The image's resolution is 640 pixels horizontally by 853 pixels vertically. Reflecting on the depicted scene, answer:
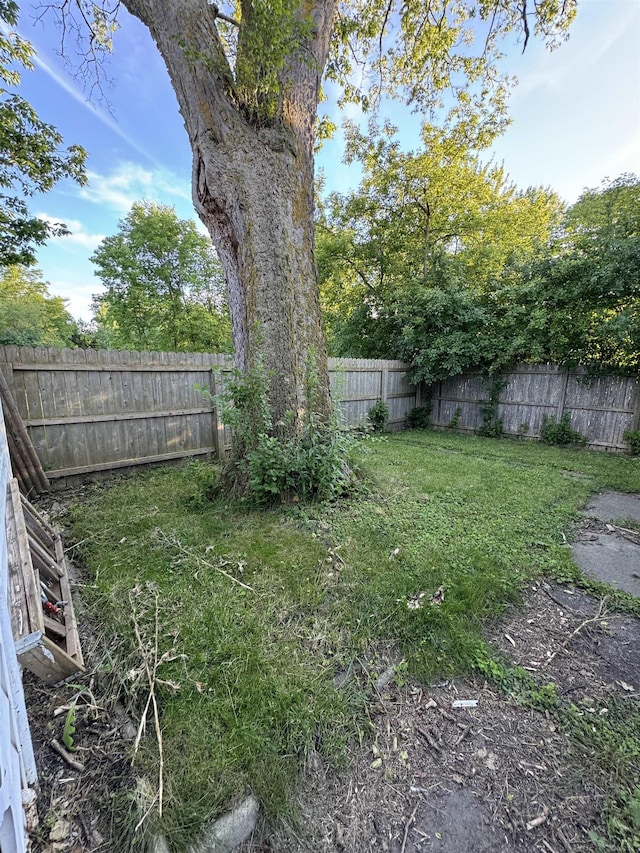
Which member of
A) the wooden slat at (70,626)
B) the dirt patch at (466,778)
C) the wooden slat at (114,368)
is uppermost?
the wooden slat at (114,368)

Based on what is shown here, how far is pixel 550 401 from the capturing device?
718 centimetres

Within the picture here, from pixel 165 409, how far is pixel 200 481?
139 centimetres

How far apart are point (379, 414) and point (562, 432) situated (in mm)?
3779

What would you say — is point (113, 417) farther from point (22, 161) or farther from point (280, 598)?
point (22, 161)

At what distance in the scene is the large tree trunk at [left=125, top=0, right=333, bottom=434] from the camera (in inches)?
124

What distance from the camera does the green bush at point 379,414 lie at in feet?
26.4

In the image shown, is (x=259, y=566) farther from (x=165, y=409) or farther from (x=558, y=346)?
(x=558, y=346)

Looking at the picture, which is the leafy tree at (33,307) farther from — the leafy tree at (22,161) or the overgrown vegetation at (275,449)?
the overgrown vegetation at (275,449)

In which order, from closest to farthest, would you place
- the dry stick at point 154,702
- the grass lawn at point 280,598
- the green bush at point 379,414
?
the dry stick at point 154,702, the grass lawn at point 280,598, the green bush at point 379,414

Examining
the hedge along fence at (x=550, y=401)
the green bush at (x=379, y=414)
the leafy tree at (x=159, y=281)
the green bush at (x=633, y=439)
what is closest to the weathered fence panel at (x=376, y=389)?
the green bush at (x=379, y=414)

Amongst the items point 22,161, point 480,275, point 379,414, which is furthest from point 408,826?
point 480,275

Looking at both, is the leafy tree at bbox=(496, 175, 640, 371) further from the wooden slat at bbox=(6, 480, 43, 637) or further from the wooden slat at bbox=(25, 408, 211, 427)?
the wooden slat at bbox=(6, 480, 43, 637)

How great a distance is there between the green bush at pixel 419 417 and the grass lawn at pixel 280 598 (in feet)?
16.3

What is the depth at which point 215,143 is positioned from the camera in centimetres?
322
